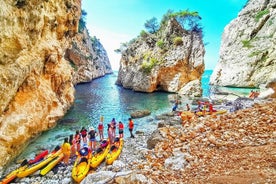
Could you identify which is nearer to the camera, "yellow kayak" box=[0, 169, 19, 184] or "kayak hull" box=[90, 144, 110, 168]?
"yellow kayak" box=[0, 169, 19, 184]

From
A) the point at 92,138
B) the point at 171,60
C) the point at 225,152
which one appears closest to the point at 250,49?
the point at 171,60

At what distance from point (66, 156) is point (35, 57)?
28.4ft

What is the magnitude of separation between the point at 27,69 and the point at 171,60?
38.5 metres

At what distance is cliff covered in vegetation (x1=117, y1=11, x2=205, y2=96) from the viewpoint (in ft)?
162

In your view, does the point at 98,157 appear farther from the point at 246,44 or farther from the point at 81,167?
the point at 246,44

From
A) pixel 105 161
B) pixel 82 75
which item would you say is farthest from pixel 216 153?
pixel 82 75

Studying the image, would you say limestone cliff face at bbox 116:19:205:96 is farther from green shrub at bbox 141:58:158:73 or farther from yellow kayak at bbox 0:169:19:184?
yellow kayak at bbox 0:169:19:184

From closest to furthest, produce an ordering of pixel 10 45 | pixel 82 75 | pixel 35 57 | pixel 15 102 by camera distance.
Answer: pixel 10 45 → pixel 15 102 → pixel 35 57 → pixel 82 75

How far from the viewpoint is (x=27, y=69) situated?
1494 centimetres

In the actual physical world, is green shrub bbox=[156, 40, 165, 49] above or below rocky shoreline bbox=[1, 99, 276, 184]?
above

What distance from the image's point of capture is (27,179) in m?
11.4

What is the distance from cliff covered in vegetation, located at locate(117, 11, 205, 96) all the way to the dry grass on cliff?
33.7 meters

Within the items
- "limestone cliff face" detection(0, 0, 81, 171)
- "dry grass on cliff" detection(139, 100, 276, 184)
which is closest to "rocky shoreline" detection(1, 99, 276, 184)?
"dry grass on cliff" detection(139, 100, 276, 184)

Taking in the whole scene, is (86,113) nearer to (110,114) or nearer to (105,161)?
(110,114)
